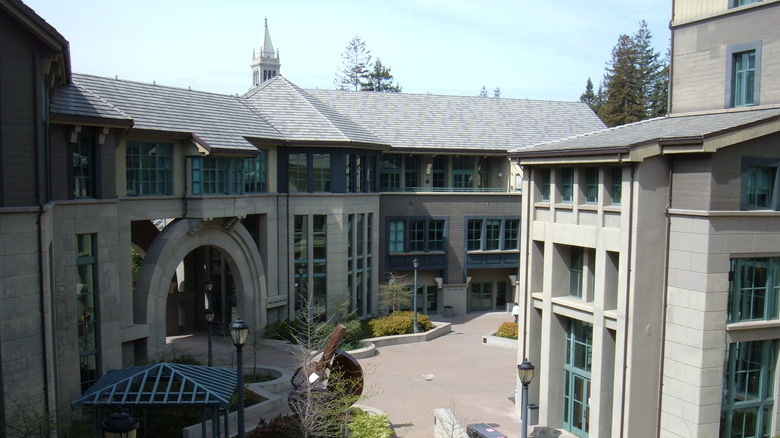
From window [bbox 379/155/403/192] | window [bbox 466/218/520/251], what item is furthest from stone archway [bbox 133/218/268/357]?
window [bbox 466/218/520/251]

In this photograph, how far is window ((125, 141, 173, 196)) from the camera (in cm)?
2536

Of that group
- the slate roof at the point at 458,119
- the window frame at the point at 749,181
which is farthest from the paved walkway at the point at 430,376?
the slate roof at the point at 458,119

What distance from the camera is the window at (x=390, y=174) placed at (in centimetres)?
4056

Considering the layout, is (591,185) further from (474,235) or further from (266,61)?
(266,61)

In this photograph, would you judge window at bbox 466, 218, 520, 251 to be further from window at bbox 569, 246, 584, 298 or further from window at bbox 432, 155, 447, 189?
window at bbox 569, 246, 584, 298

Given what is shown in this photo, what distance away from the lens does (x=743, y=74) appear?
65.0ft

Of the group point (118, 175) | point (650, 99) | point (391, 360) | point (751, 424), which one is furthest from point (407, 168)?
point (650, 99)

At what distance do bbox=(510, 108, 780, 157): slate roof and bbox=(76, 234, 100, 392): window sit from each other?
1358cm

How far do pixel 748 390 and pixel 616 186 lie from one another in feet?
21.1

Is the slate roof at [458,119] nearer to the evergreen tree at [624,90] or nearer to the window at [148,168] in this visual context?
the window at [148,168]

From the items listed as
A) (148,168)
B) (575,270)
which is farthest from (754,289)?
(148,168)

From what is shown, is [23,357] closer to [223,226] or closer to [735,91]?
[223,226]

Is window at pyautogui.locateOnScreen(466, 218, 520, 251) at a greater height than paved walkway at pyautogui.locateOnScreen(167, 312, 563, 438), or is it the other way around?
window at pyautogui.locateOnScreen(466, 218, 520, 251)

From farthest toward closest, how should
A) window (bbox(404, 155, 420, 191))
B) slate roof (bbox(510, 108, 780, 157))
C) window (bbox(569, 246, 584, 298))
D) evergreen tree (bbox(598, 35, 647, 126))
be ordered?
evergreen tree (bbox(598, 35, 647, 126))
window (bbox(404, 155, 420, 191))
window (bbox(569, 246, 584, 298))
slate roof (bbox(510, 108, 780, 157))
